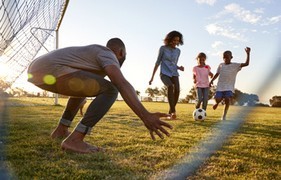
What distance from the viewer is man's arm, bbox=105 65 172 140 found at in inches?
90.7

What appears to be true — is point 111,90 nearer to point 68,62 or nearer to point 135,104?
point 68,62

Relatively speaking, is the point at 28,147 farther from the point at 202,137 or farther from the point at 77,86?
the point at 202,137

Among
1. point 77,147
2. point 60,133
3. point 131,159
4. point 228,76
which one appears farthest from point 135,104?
point 228,76

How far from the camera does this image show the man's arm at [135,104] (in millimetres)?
2303

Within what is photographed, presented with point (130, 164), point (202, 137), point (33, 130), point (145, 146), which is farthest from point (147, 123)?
point (33, 130)

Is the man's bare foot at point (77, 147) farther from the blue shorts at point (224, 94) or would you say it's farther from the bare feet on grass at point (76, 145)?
the blue shorts at point (224, 94)

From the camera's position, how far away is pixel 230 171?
8.86ft

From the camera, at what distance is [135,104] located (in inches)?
98.9

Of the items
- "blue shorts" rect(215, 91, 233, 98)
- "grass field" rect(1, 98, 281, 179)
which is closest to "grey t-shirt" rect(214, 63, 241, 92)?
"blue shorts" rect(215, 91, 233, 98)

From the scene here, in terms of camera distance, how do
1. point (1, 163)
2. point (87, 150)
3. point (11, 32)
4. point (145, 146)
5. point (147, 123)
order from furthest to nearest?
point (11, 32) → point (145, 146) → point (87, 150) → point (1, 163) → point (147, 123)

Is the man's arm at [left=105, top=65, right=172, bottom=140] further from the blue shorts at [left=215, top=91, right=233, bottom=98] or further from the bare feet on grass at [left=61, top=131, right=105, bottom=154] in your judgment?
the blue shorts at [left=215, top=91, right=233, bottom=98]

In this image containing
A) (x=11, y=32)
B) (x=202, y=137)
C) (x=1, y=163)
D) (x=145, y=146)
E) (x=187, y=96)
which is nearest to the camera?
(x=1, y=163)

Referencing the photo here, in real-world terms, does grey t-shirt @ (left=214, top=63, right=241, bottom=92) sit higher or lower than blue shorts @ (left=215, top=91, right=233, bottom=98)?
higher

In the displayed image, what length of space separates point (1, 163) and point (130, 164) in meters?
1.01
